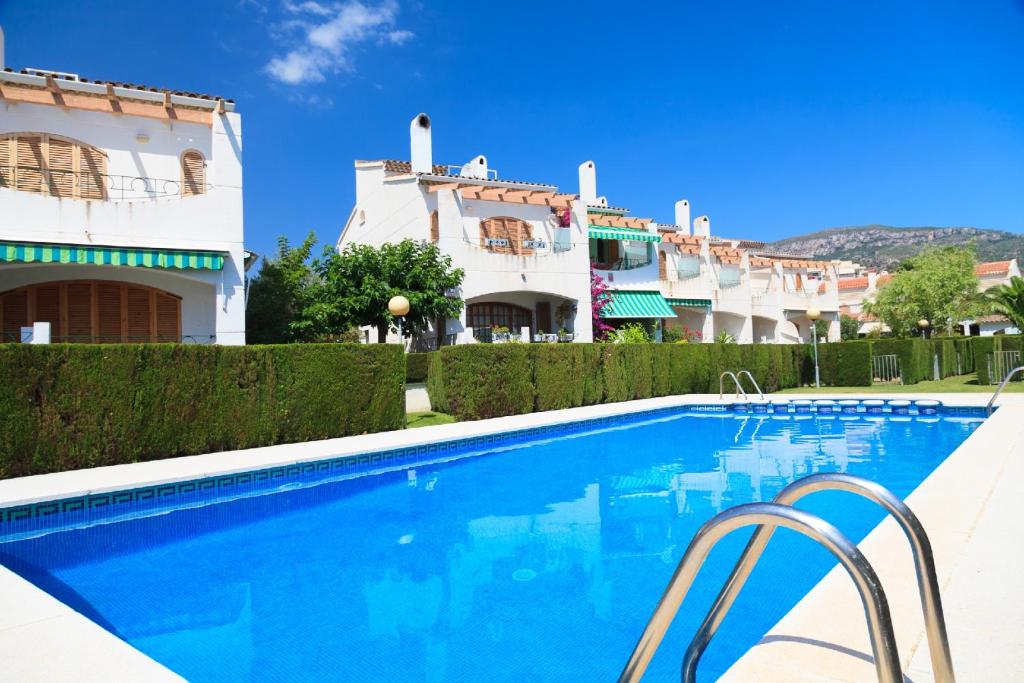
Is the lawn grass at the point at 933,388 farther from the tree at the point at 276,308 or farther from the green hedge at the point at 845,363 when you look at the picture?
the tree at the point at 276,308

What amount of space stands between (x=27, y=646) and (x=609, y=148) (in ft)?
144

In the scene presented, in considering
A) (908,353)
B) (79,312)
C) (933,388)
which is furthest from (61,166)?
(908,353)

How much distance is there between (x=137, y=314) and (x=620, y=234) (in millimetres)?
24763

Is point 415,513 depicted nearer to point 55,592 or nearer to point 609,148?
point 55,592

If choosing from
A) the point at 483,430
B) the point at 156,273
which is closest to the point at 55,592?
the point at 483,430

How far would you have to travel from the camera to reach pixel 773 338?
159 feet

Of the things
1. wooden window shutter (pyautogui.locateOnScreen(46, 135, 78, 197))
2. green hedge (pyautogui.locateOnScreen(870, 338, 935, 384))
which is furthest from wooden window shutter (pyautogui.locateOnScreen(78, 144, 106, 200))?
green hedge (pyautogui.locateOnScreen(870, 338, 935, 384))

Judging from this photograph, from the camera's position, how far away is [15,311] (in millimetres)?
20078

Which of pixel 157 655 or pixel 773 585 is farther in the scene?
pixel 773 585

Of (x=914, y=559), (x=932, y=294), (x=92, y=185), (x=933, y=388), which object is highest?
(x=92, y=185)

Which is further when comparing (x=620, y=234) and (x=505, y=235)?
(x=620, y=234)

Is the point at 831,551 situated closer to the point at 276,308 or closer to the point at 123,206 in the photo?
the point at 123,206

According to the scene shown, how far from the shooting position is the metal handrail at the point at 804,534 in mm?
2701

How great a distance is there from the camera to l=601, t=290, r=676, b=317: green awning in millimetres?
36909
